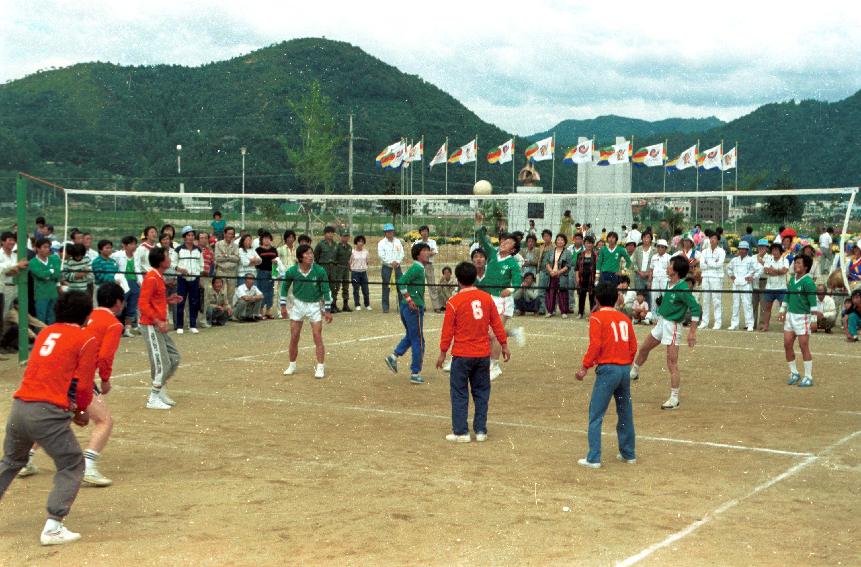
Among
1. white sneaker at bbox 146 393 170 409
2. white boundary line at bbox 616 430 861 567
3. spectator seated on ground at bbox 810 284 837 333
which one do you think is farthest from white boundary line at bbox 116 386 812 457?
spectator seated on ground at bbox 810 284 837 333

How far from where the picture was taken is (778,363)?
16.2 meters

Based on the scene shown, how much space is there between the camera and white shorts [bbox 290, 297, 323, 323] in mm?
14281

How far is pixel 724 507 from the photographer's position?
25.9ft

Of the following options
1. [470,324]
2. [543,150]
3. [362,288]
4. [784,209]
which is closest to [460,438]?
[470,324]

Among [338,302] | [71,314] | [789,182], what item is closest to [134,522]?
[71,314]

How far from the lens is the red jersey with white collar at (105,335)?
7.99 metres

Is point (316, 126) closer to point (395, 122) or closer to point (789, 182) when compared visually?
point (789, 182)

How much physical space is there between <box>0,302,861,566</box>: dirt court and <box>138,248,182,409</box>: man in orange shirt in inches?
13.4

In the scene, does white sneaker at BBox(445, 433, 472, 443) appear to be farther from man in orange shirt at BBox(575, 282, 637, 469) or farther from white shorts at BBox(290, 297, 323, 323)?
white shorts at BBox(290, 297, 323, 323)

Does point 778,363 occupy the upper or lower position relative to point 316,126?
lower

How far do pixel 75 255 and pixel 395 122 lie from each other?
9202 centimetres

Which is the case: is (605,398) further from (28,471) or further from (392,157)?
(392,157)

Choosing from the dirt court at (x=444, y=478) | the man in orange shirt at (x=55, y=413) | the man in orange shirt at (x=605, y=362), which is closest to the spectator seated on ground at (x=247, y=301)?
the dirt court at (x=444, y=478)

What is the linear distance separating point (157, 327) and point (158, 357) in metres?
0.36
